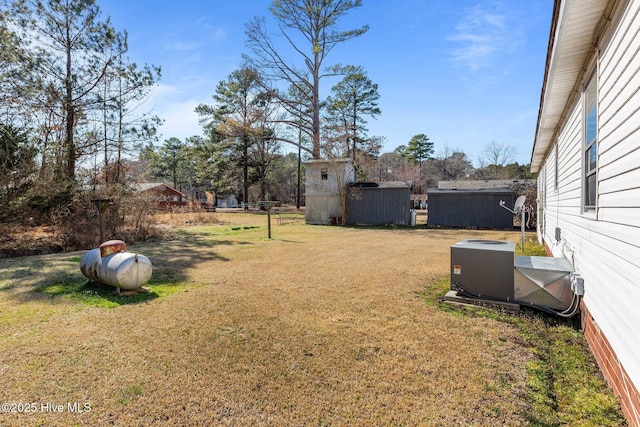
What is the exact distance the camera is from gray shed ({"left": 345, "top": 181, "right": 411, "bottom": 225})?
17.4 metres

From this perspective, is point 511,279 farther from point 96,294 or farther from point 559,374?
point 96,294

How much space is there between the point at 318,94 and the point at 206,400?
2303 centimetres

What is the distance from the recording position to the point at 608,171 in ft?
7.98

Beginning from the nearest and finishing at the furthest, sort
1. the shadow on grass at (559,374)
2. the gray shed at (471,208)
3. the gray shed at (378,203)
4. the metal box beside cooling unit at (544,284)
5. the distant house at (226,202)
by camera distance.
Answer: the shadow on grass at (559,374), the metal box beside cooling unit at (544,284), the gray shed at (471,208), the gray shed at (378,203), the distant house at (226,202)

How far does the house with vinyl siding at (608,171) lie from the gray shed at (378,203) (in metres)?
13.4

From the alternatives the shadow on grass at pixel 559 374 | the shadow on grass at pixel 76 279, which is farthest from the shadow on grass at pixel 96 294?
the shadow on grass at pixel 559 374

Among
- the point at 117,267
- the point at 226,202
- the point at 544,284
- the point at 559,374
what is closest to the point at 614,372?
the point at 559,374

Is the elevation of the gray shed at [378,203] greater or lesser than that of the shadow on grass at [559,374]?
greater

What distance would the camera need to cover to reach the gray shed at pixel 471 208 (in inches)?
627

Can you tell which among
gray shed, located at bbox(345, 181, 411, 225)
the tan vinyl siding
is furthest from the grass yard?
gray shed, located at bbox(345, 181, 411, 225)

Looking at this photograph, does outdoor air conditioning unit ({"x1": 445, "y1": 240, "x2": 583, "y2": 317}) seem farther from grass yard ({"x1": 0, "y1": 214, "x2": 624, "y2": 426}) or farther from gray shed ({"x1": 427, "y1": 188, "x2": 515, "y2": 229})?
gray shed ({"x1": 427, "y1": 188, "x2": 515, "y2": 229})

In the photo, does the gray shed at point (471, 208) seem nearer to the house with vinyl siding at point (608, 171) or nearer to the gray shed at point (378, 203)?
the gray shed at point (378, 203)

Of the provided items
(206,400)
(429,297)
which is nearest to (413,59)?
(429,297)

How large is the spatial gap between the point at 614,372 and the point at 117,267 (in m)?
5.42
